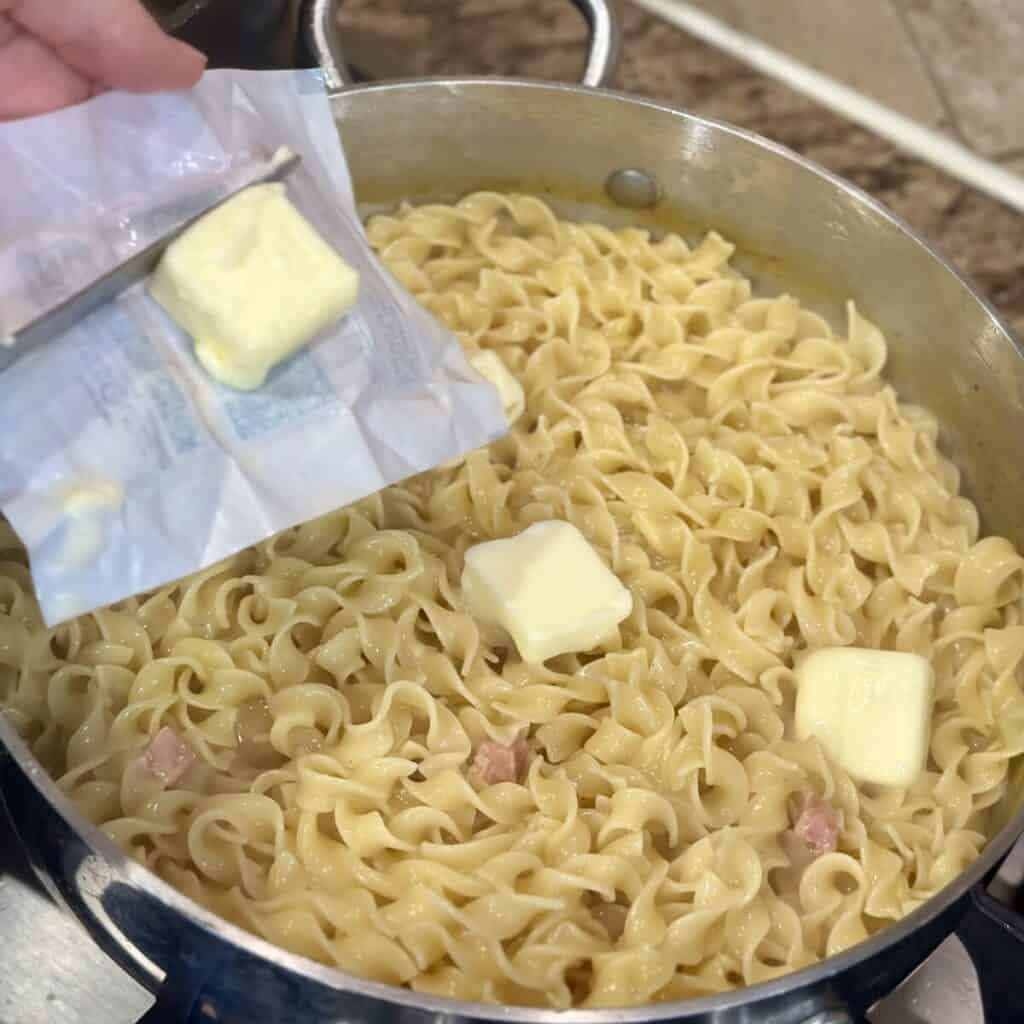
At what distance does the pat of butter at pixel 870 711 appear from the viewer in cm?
177

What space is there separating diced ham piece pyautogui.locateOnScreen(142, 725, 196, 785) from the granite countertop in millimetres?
1905

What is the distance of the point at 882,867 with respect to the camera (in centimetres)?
168

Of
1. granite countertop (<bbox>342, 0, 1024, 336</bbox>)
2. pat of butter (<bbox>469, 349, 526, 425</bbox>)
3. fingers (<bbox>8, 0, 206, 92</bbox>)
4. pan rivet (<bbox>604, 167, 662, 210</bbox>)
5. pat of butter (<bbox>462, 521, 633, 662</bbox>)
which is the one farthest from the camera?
granite countertop (<bbox>342, 0, 1024, 336</bbox>)

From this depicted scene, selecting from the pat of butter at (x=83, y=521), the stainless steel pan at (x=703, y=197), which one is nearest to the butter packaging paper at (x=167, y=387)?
the pat of butter at (x=83, y=521)

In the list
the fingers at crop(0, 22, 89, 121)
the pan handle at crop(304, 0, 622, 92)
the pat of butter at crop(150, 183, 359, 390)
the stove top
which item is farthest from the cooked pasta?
the fingers at crop(0, 22, 89, 121)

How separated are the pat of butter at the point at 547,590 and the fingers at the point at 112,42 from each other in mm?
771

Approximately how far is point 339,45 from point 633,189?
60 centimetres

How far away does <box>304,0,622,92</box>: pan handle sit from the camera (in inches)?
82.5

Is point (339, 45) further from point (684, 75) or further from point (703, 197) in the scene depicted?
point (684, 75)

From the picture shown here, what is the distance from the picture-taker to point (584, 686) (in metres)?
1.81

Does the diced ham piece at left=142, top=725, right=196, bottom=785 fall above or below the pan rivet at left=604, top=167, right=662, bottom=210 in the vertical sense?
below

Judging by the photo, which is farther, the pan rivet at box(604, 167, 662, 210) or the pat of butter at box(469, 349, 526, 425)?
the pan rivet at box(604, 167, 662, 210)

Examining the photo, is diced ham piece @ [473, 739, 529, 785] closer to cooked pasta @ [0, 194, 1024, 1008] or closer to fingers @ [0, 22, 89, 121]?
cooked pasta @ [0, 194, 1024, 1008]

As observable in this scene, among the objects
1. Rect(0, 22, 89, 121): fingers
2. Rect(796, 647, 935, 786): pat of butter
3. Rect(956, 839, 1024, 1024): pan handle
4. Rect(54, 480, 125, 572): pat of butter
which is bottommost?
Rect(956, 839, 1024, 1024): pan handle
